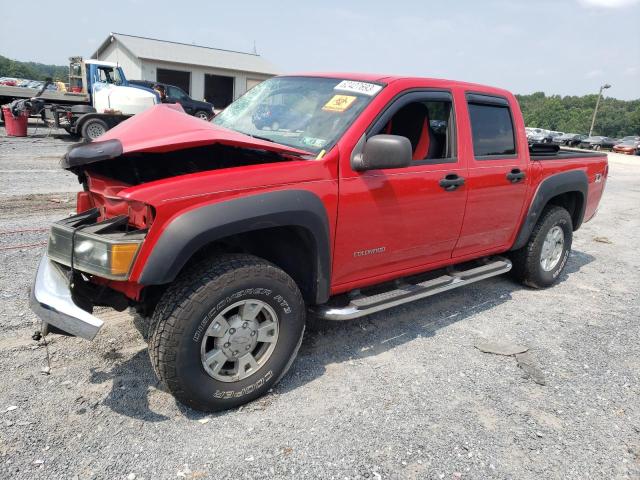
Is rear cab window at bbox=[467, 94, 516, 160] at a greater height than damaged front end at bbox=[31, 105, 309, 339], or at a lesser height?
greater

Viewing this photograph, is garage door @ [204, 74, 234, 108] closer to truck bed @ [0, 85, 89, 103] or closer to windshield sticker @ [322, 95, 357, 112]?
truck bed @ [0, 85, 89, 103]

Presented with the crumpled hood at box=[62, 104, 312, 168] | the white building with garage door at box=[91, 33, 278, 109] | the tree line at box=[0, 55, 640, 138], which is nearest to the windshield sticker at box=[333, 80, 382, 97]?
the crumpled hood at box=[62, 104, 312, 168]

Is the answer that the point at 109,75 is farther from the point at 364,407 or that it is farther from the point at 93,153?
the point at 364,407

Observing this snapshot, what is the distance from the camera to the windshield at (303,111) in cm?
322

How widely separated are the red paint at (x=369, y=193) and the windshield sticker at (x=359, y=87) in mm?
67

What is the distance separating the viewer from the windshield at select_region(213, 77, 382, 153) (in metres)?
3.22

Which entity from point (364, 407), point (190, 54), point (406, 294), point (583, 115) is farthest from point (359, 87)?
point (583, 115)

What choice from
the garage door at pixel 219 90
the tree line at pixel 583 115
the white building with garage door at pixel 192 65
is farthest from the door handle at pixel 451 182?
the tree line at pixel 583 115

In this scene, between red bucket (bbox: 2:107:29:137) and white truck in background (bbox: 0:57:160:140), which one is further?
red bucket (bbox: 2:107:29:137)

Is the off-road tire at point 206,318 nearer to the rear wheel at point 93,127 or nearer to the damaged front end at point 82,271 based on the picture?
the damaged front end at point 82,271

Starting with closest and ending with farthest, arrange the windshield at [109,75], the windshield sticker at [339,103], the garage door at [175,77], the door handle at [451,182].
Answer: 1. the windshield sticker at [339,103]
2. the door handle at [451,182]
3. the windshield at [109,75]
4. the garage door at [175,77]

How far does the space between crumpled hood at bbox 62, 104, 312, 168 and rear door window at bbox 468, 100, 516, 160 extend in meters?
1.69

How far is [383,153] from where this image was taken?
2938 mm

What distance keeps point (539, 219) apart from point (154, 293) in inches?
151
